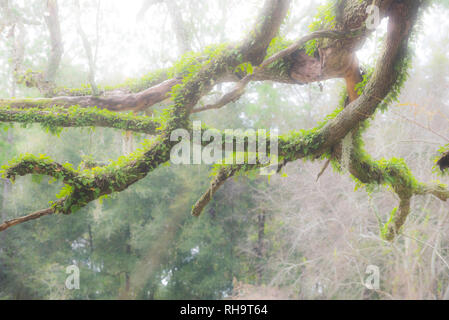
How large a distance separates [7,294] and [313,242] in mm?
8705

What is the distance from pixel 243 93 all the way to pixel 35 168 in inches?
54.3

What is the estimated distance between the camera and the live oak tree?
180 cm

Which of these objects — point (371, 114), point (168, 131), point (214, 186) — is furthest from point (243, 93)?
point (371, 114)

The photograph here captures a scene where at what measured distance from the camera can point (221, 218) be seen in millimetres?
9445

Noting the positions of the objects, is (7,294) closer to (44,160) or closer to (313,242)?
(313,242)

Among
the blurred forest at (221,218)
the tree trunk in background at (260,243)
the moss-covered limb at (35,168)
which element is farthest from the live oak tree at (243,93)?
the tree trunk in background at (260,243)

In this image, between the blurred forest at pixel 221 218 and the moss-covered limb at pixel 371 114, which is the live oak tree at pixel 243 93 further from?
the blurred forest at pixel 221 218

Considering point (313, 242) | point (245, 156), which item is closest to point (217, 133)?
point (245, 156)

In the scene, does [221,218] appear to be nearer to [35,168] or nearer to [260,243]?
[260,243]

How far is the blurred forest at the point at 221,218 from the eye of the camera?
21.8 ft

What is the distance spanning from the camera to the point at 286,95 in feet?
29.6

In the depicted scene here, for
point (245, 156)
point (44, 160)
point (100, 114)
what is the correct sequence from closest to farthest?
point (44, 160)
point (245, 156)
point (100, 114)

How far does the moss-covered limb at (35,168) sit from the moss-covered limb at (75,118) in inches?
28.8

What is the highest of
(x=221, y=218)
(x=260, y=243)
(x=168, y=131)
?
(x=168, y=131)
